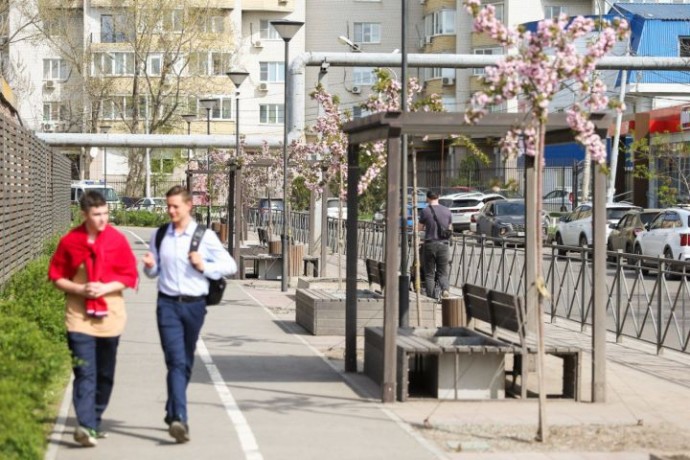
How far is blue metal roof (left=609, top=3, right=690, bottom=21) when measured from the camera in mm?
65938

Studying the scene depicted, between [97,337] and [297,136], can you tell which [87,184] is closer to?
[297,136]

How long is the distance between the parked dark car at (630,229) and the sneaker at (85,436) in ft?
84.4

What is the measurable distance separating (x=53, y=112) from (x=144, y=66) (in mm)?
16493

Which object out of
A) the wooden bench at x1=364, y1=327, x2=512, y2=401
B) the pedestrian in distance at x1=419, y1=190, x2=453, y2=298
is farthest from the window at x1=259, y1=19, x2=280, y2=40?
the wooden bench at x1=364, y1=327, x2=512, y2=401

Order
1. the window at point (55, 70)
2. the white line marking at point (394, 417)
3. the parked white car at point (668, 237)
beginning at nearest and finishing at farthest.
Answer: the white line marking at point (394, 417), the parked white car at point (668, 237), the window at point (55, 70)

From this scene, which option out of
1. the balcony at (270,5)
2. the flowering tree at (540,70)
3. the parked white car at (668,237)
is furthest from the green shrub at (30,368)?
the balcony at (270,5)

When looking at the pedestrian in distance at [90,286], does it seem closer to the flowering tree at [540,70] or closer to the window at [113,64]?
the flowering tree at [540,70]

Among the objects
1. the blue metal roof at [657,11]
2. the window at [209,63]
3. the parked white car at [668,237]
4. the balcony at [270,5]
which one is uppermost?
the balcony at [270,5]

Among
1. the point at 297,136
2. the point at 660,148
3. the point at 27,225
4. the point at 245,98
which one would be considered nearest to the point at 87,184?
the point at 245,98

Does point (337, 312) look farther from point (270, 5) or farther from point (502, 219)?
point (270, 5)

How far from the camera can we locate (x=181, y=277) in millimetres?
10086

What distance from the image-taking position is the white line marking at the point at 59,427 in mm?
9461

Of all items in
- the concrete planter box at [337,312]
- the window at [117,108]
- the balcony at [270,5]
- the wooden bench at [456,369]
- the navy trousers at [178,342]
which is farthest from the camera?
the balcony at [270,5]

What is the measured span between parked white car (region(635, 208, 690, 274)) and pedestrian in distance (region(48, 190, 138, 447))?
2208cm
